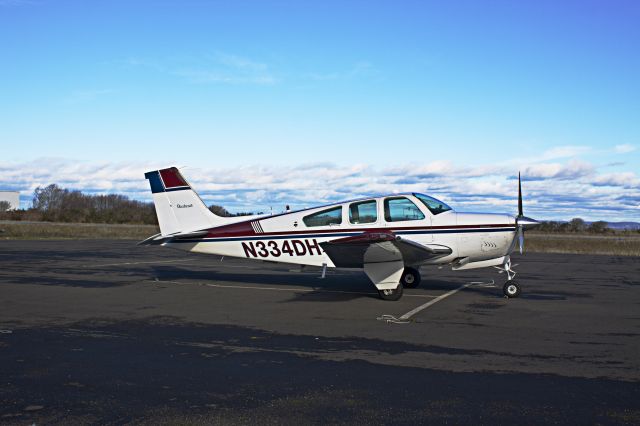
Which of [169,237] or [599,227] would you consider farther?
[599,227]

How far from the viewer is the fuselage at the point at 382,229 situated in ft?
42.4

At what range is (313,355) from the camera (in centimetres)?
733

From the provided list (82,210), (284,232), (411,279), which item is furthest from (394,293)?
(82,210)

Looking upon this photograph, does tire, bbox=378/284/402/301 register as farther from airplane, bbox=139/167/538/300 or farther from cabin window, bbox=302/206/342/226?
cabin window, bbox=302/206/342/226

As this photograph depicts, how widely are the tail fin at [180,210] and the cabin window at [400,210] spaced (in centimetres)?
426

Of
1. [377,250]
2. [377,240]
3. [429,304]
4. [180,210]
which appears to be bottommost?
[429,304]

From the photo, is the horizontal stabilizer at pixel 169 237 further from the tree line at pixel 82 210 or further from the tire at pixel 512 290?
the tree line at pixel 82 210

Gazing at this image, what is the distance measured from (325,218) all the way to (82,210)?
74.8 m

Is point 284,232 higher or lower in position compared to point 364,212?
lower

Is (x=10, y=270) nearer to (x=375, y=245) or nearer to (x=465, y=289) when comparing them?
(x=375, y=245)

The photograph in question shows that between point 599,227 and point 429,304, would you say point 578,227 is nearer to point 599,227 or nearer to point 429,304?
point 599,227

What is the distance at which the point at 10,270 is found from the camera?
59.6 feet

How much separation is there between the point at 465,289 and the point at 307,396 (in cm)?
999

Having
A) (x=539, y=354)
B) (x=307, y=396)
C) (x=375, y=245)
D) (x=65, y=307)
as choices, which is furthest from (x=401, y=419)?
(x=65, y=307)
